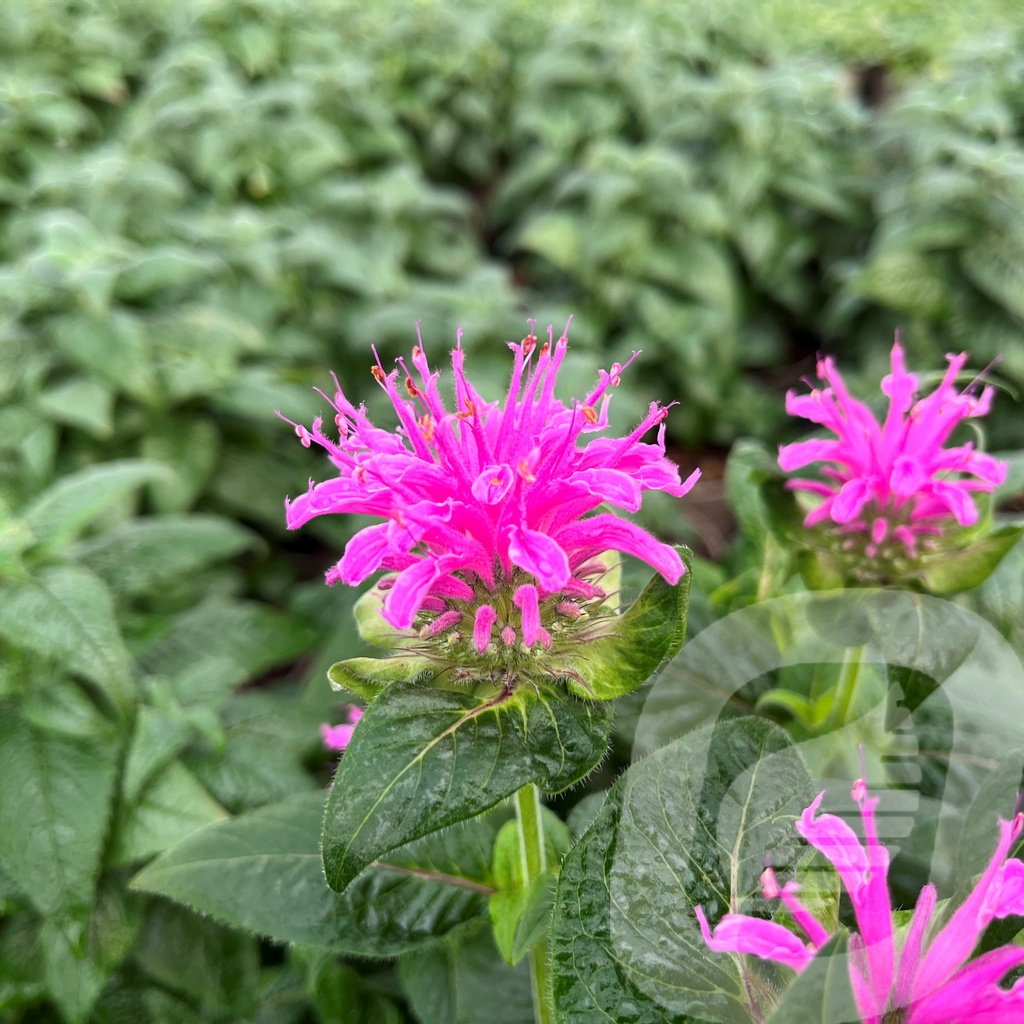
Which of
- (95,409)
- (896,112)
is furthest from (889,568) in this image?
(896,112)

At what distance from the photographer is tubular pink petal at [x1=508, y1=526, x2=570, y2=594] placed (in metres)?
0.41

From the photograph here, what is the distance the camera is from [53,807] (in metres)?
0.77

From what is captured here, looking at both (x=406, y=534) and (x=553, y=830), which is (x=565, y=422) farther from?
(x=553, y=830)

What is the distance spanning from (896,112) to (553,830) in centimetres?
207

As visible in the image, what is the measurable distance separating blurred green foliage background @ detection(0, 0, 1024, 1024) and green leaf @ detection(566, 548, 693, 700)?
29cm

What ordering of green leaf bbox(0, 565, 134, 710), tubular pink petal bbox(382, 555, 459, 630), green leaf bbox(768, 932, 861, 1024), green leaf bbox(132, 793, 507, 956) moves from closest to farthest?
green leaf bbox(768, 932, 861, 1024), tubular pink petal bbox(382, 555, 459, 630), green leaf bbox(132, 793, 507, 956), green leaf bbox(0, 565, 134, 710)

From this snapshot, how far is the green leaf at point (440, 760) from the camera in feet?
1.26

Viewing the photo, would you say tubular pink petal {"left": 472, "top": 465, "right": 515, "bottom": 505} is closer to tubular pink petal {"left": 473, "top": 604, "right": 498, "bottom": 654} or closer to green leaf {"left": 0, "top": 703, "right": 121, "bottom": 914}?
tubular pink petal {"left": 473, "top": 604, "right": 498, "bottom": 654}

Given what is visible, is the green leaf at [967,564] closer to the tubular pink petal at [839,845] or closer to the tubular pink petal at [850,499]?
the tubular pink petal at [850,499]

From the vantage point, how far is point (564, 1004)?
389 mm

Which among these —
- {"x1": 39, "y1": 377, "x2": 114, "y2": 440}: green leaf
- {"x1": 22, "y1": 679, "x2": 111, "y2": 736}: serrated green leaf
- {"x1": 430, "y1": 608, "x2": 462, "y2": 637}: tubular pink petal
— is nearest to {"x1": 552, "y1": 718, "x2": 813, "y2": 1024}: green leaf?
{"x1": 430, "y1": 608, "x2": 462, "y2": 637}: tubular pink petal

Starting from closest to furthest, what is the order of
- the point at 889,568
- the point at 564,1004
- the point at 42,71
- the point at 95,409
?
the point at 564,1004 < the point at 889,568 < the point at 95,409 < the point at 42,71

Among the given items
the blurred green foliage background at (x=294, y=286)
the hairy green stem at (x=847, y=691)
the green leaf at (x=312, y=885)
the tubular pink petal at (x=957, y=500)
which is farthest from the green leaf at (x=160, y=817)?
the tubular pink petal at (x=957, y=500)

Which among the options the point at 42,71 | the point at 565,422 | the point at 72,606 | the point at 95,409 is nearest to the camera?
the point at 565,422
